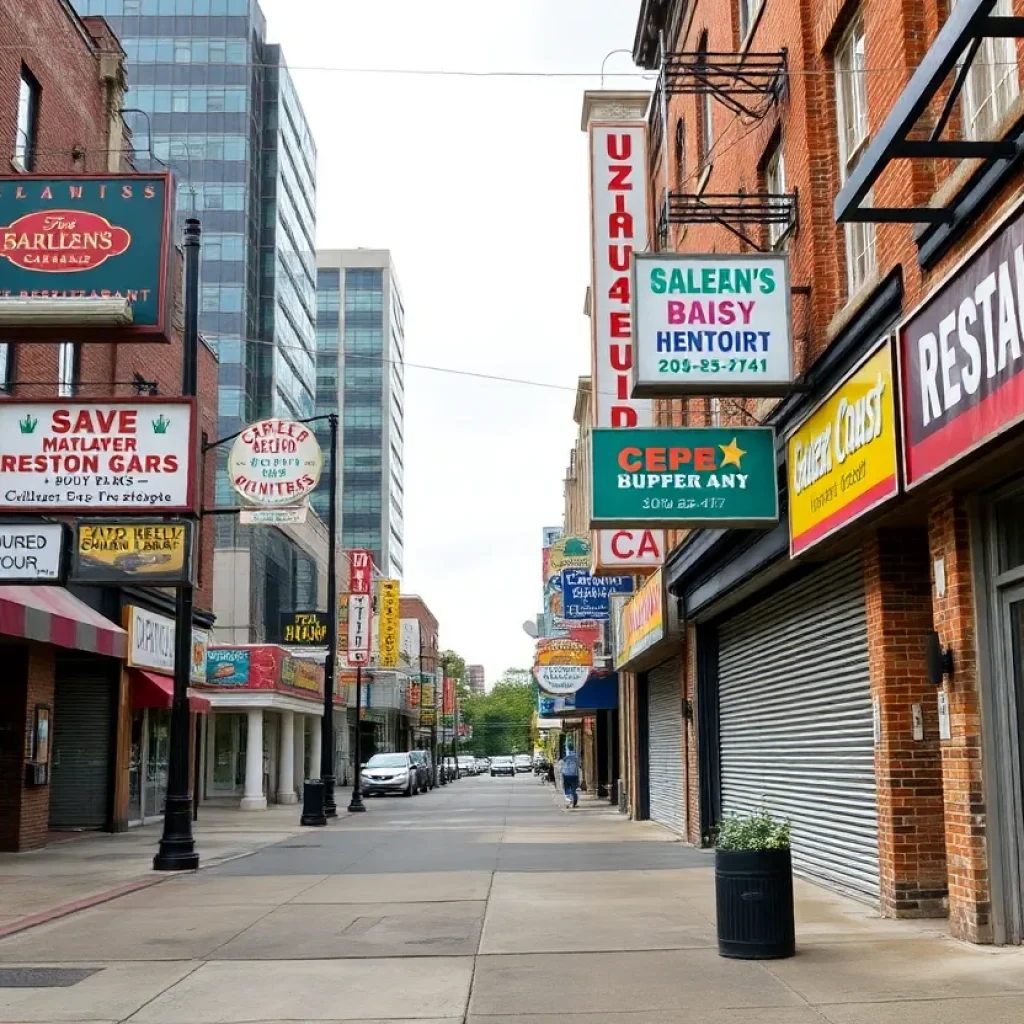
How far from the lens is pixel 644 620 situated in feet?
76.7

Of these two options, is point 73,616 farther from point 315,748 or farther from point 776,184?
point 315,748

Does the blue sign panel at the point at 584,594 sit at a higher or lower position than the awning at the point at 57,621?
higher

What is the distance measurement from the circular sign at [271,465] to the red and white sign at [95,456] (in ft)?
22.8

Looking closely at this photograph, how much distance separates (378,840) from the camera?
76.9 feet

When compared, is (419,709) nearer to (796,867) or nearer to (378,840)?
(378,840)

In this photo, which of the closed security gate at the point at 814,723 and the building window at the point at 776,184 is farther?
the building window at the point at 776,184

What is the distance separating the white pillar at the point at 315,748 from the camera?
A: 47.5m

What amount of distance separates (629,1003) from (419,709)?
7681 centimetres

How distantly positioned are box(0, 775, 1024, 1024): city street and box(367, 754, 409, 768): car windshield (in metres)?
30.1

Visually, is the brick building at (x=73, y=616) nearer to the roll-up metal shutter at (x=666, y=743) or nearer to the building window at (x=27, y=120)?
the building window at (x=27, y=120)

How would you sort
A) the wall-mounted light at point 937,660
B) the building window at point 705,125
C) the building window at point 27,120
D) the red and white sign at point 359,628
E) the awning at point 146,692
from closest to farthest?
the wall-mounted light at point 937,660
the building window at point 705,125
the building window at point 27,120
the awning at point 146,692
the red and white sign at point 359,628

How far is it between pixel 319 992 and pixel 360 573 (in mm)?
35479

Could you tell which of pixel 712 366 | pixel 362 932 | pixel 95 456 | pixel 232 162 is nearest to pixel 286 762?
pixel 95 456

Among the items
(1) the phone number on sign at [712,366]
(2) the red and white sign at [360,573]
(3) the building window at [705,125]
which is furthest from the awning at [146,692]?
(1) the phone number on sign at [712,366]
